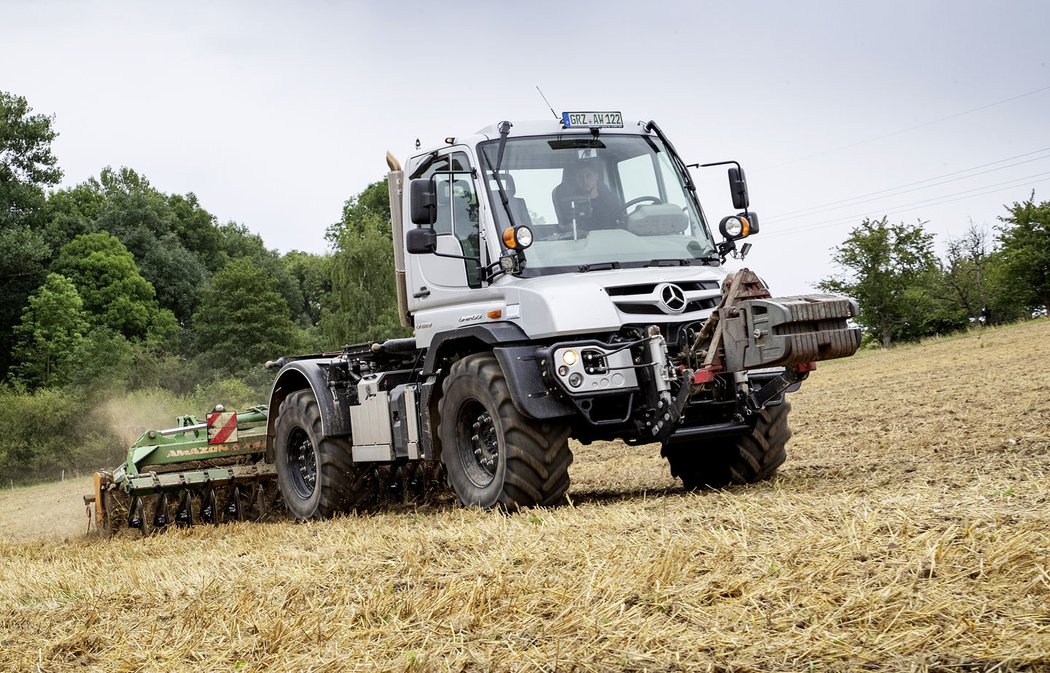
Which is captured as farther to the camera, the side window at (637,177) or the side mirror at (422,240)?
the side window at (637,177)

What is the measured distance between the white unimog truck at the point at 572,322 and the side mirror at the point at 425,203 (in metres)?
0.01

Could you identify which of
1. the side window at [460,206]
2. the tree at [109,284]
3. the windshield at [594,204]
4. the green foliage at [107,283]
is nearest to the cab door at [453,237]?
the side window at [460,206]

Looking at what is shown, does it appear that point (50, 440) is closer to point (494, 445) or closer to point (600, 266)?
point (494, 445)

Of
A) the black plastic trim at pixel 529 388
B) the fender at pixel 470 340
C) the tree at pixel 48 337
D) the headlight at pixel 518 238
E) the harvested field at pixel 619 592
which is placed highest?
the tree at pixel 48 337

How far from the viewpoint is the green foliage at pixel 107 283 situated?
57844 millimetres

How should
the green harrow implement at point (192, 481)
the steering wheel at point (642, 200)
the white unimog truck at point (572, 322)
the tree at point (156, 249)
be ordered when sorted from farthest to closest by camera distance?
the tree at point (156, 249)
the green harrow implement at point (192, 481)
the steering wheel at point (642, 200)
the white unimog truck at point (572, 322)

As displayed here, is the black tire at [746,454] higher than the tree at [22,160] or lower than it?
lower

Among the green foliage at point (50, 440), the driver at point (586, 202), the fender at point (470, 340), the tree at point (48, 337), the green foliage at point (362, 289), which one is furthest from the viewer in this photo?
the green foliage at point (362, 289)

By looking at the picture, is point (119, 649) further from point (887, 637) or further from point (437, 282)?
point (437, 282)

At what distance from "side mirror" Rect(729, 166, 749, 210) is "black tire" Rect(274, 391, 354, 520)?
14.3 feet

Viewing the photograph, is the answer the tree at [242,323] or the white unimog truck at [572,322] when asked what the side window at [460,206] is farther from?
the tree at [242,323]

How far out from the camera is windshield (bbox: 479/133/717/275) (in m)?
9.77

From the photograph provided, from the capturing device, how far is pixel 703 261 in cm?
1015

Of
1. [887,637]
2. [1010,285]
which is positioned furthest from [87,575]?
[1010,285]
